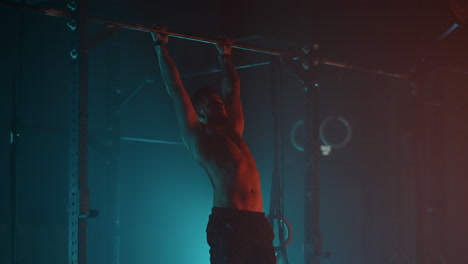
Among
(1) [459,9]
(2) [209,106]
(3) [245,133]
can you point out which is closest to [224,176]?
(2) [209,106]

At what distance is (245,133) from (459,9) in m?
3.03

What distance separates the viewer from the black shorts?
11.7ft

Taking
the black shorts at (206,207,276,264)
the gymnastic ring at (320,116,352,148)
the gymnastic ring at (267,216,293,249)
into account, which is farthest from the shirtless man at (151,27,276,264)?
the gymnastic ring at (320,116,352,148)

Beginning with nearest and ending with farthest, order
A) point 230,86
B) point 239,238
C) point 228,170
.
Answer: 1. point 239,238
2. point 228,170
3. point 230,86

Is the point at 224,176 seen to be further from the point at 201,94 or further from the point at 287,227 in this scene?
the point at 287,227

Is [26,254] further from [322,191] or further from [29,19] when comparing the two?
[322,191]

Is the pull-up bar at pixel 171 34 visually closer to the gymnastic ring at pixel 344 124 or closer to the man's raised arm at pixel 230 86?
the man's raised arm at pixel 230 86

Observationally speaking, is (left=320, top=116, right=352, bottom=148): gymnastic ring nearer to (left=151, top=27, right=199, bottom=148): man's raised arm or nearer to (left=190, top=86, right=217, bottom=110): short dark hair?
(left=190, top=86, right=217, bottom=110): short dark hair

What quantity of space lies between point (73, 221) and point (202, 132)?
108cm

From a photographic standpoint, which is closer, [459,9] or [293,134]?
[459,9]

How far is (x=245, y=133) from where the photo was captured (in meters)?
6.87

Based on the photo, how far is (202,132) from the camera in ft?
12.5

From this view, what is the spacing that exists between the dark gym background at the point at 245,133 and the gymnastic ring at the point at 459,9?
0.12 meters

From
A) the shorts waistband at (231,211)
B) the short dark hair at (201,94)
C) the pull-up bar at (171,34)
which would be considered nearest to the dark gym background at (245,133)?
the pull-up bar at (171,34)
